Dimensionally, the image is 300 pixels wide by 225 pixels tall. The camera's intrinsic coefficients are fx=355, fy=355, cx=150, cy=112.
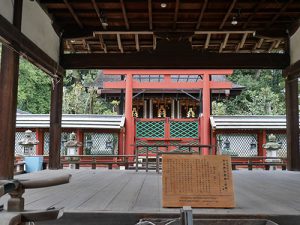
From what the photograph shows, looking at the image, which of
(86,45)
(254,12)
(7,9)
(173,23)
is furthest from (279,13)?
(7,9)

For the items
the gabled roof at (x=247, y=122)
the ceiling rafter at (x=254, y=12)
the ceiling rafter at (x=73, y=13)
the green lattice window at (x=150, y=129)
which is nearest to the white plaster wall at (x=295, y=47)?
the ceiling rafter at (x=254, y=12)

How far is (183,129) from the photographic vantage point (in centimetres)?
1364

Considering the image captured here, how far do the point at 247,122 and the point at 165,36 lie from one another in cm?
693

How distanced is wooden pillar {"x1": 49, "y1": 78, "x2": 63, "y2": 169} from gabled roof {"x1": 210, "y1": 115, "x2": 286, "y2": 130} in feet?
→ 22.0

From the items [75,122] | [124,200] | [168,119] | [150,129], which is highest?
[168,119]

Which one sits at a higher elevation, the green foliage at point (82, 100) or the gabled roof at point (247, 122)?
the green foliage at point (82, 100)

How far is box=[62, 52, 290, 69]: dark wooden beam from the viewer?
752 centimetres

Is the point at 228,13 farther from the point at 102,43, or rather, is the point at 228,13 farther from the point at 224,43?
the point at 102,43

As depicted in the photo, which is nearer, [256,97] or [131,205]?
[131,205]

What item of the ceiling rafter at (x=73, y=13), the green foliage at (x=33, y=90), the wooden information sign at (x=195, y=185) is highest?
the green foliage at (x=33, y=90)

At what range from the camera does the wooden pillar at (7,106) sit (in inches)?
190

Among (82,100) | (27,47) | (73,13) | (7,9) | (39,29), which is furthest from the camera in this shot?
(82,100)

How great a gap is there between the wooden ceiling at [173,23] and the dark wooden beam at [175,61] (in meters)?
0.33

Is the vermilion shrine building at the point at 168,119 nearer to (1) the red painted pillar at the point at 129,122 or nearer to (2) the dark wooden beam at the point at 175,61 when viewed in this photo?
(1) the red painted pillar at the point at 129,122
